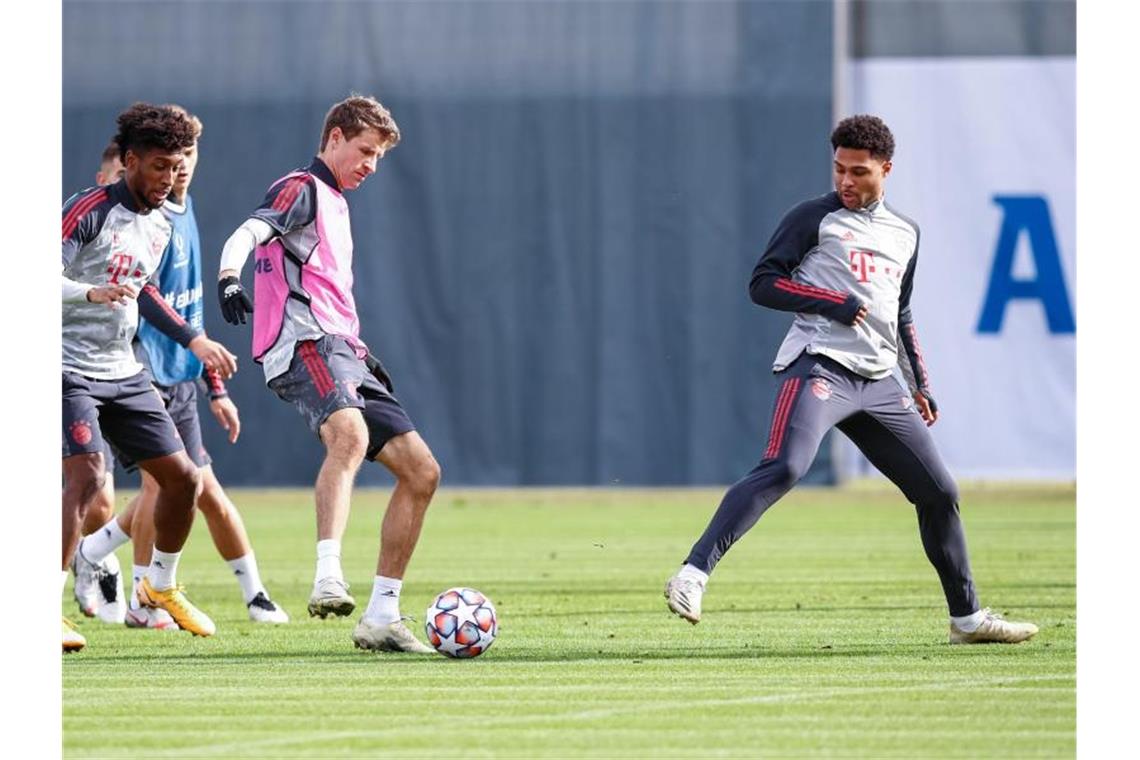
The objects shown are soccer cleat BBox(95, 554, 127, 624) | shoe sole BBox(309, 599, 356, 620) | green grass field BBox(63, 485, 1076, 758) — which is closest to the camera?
green grass field BBox(63, 485, 1076, 758)

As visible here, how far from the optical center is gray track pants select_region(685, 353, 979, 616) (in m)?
7.97

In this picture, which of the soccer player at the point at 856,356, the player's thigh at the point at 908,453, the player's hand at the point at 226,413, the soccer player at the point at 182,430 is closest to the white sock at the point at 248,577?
the soccer player at the point at 182,430

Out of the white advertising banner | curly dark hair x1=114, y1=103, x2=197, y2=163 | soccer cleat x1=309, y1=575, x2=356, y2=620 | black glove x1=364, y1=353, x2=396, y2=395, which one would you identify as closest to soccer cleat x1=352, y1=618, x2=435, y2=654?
soccer cleat x1=309, y1=575, x2=356, y2=620

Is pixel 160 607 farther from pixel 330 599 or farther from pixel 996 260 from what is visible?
pixel 996 260

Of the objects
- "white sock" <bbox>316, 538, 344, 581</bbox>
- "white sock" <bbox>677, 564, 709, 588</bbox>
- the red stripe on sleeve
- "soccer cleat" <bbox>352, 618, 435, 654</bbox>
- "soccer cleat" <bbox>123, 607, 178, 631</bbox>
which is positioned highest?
the red stripe on sleeve

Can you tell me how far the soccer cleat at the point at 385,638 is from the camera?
8094 mm

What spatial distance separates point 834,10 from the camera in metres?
20.6

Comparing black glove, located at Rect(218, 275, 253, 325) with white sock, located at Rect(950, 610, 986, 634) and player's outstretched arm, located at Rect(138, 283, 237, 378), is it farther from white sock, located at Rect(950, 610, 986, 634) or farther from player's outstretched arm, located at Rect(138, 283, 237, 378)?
white sock, located at Rect(950, 610, 986, 634)

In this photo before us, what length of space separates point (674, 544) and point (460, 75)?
23.3 ft

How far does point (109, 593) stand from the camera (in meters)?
10.1

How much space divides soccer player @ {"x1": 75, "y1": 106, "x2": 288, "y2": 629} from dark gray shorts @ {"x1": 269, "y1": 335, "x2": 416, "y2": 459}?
5.07 ft

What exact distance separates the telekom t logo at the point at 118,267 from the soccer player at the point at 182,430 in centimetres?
95
